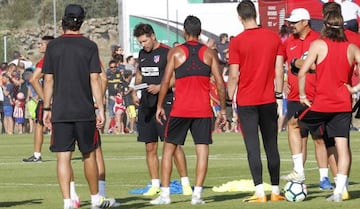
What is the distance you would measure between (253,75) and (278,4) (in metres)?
28.0

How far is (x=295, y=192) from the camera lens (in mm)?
14883

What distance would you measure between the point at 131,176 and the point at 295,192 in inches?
221

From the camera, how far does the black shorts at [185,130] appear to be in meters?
15.1

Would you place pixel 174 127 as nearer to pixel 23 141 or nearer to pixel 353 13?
pixel 23 141

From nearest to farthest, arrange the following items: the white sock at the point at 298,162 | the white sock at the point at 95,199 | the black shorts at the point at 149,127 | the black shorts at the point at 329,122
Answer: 1. the white sock at the point at 95,199
2. the black shorts at the point at 329,122
3. the white sock at the point at 298,162
4. the black shorts at the point at 149,127

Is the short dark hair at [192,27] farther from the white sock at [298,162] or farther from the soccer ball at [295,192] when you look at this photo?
the white sock at [298,162]

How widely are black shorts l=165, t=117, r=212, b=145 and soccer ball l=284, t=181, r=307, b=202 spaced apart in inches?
44.6

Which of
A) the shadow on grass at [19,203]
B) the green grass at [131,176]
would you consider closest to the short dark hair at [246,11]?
the green grass at [131,176]

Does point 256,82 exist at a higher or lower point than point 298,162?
higher

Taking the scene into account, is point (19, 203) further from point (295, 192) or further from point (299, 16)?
point (299, 16)

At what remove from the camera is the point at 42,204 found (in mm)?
15188

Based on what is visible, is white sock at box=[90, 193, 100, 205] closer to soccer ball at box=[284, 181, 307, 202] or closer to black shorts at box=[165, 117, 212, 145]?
black shorts at box=[165, 117, 212, 145]

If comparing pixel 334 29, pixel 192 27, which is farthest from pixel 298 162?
pixel 192 27

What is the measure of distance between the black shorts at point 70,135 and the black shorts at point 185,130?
1708 millimetres
